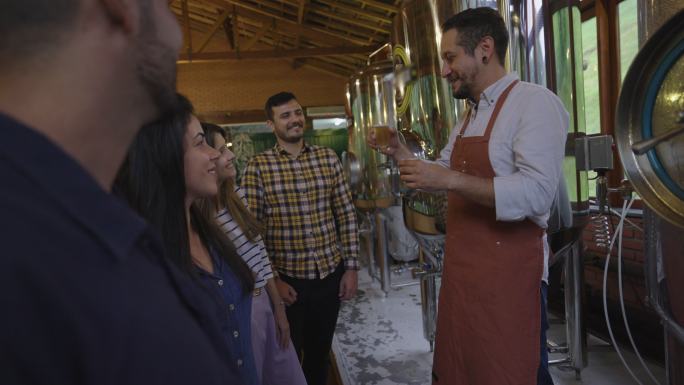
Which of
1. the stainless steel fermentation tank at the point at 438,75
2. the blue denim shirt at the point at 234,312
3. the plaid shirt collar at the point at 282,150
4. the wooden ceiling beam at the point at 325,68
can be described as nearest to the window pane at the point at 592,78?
the stainless steel fermentation tank at the point at 438,75

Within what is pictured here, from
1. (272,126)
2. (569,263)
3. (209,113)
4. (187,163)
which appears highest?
(209,113)

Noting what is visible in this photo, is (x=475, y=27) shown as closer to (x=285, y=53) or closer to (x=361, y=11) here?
(x=361, y=11)

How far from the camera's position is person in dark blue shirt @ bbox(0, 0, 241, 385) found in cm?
36

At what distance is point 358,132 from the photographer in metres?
4.68

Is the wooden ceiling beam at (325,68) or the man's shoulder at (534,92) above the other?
the wooden ceiling beam at (325,68)

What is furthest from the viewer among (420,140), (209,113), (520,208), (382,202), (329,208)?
(209,113)

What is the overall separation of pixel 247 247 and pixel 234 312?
1.51ft

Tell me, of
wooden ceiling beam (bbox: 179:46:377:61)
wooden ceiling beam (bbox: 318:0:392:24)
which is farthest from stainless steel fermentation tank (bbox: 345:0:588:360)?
wooden ceiling beam (bbox: 179:46:377:61)

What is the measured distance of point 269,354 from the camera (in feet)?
5.53

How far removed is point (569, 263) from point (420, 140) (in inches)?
44.2

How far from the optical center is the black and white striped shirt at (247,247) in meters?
1.75

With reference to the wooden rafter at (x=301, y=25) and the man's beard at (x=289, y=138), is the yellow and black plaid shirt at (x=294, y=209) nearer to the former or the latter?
the man's beard at (x=289, y=138)

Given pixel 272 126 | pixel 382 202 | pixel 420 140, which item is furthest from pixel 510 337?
pixel 382 202

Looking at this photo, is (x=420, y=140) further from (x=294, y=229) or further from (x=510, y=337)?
(x=510, y=337)
